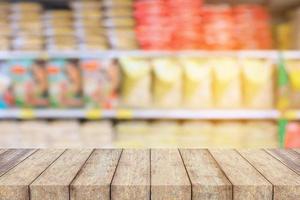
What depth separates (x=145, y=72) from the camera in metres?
2.18

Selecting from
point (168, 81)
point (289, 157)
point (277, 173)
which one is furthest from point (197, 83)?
point (277, 173)

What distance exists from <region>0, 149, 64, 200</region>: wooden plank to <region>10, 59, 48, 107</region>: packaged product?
127cm

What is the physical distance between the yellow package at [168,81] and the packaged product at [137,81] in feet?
0.19

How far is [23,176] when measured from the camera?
2.63 feet

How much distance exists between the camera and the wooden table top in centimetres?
74

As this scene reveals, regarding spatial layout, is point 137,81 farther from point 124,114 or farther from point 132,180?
point 132,180

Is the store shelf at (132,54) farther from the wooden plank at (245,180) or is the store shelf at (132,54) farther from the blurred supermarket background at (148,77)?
the wooden plank at (245,180)

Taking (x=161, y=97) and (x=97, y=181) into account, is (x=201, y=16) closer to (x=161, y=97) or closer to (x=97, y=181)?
(x=161, y=97)

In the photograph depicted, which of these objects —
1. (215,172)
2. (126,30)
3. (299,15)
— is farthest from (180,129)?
(215,172)

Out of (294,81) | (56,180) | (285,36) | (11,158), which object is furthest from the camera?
(285,36)

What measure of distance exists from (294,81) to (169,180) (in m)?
1.56

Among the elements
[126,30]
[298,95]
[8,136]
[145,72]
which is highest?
[126,30]

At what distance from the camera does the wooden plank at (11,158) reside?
34.7 inches

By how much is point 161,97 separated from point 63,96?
564mm
